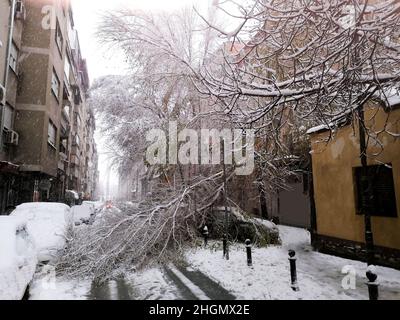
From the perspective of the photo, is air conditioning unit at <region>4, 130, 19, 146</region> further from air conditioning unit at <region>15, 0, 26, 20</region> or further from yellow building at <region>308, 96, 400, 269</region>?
yellow building at <region>308, 96, 400, 269</region>

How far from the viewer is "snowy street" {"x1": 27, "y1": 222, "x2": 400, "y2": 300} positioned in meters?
6.25

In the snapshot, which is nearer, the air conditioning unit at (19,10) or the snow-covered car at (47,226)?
the snow-covered car at (47,226)

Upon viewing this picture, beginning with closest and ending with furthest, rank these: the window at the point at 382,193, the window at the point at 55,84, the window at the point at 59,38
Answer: the window at the point at 382,193 → the window at the point at 55,84 → the window at the point at 59,38

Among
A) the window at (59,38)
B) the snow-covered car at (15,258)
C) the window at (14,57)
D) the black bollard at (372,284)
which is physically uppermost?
the window at (59,38)

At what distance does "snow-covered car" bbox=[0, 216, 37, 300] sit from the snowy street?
2.92 ft

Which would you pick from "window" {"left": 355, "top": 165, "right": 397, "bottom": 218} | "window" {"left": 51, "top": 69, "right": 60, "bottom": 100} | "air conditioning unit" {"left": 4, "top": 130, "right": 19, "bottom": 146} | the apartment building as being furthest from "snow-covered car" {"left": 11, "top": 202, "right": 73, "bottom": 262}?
"window" {"left": 51, "top": 69, "right": 60, "bottom": 100}

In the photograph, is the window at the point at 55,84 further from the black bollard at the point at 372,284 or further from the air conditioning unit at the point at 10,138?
the black bollard at the point at 372,284

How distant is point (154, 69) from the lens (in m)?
12.8

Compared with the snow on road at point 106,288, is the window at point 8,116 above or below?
above

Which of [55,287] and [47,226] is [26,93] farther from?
[55,287]

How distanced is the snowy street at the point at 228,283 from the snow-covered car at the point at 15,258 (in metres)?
0.89

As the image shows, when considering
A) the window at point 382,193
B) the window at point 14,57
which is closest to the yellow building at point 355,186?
the window at point 382,193

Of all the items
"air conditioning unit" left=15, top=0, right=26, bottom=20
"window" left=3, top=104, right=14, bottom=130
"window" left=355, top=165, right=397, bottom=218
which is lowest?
"window" left=355, top=165, right=397, bottom=218

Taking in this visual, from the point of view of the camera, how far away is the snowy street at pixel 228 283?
6.25m
